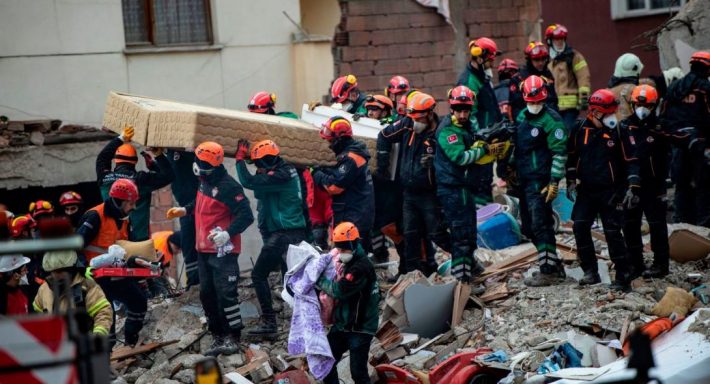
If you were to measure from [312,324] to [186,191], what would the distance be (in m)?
3.29

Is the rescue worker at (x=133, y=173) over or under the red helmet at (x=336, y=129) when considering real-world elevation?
under

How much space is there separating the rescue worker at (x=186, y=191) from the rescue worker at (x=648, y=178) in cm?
451

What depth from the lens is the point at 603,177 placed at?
432 inches

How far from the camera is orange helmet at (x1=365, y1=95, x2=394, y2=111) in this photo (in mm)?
13086

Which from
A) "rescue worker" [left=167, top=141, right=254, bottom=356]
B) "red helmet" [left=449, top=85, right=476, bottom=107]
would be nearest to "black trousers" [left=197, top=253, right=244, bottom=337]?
"rescue worker" [left=167, top=141, right=254, bottom=356]

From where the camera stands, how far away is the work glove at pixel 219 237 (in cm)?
1098

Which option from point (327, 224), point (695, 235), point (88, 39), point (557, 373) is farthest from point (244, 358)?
point (88, 39)

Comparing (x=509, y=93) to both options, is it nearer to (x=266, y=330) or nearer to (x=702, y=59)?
(x=702, y=59)

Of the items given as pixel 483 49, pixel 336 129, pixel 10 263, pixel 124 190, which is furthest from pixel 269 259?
pixel 483 49

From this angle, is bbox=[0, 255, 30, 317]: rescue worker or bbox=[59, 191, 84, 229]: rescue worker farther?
bbox=[59, 191, 84, 229]: rescue worker

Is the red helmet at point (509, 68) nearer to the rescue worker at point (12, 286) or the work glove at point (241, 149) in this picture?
the work glove at point (241, 149)

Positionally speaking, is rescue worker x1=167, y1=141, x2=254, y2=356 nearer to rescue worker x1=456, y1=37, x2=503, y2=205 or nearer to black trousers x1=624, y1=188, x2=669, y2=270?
rescue worker x1=456, y1=37, x2=503, y2=205

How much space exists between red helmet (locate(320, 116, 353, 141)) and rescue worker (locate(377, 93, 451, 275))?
0.63 m

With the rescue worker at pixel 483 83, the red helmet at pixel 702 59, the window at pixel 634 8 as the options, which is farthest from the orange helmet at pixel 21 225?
the window at pixel 634 8
